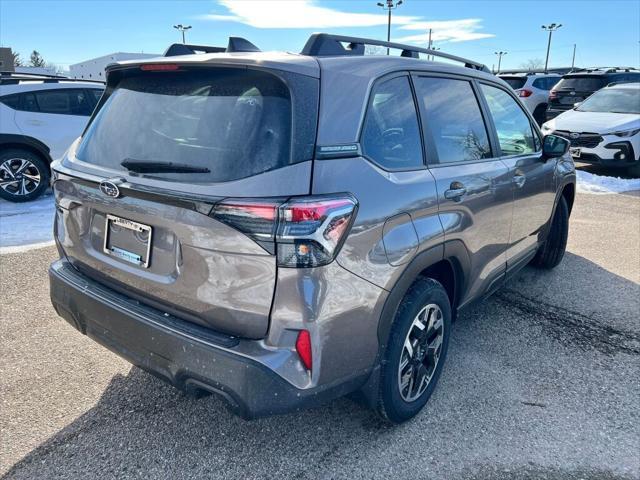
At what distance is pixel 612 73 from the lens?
579 inches

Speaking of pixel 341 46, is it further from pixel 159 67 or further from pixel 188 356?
pixel 188 356

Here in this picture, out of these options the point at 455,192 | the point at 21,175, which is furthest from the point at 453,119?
the point at 21,175

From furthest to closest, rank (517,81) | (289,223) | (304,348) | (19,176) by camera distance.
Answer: (517,81)
(19,176)
(304,348)
(289,223)

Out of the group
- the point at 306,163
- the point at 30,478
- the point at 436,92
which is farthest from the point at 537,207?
the point at 30,478

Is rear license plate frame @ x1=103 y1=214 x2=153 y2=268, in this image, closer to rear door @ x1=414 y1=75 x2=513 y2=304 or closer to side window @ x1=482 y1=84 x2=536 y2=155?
rear door @ x1=414 y1=75 x2=513 y2=304

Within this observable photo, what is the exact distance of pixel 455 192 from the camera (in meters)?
2.71

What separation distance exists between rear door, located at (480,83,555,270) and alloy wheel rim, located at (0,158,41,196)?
6.65 metres

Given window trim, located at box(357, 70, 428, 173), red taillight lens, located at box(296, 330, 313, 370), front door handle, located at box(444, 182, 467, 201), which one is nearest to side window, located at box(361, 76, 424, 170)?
window trim, located at box(357, 70, 428, 173)

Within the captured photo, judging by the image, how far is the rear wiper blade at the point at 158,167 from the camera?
6.77ft

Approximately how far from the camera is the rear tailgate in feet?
6.37

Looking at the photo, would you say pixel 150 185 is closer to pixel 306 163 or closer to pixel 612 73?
pixel 306 163

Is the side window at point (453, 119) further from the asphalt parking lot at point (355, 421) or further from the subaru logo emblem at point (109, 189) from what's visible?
the subaru logo emblem at point (109, 189)

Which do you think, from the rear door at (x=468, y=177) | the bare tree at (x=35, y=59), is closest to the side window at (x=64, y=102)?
the rear door at (x=468, y=177)

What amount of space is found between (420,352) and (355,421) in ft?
1.66
